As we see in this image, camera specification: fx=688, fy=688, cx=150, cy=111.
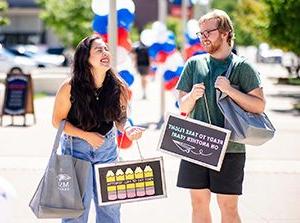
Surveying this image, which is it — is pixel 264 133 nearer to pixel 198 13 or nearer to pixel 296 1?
pixel 296 1

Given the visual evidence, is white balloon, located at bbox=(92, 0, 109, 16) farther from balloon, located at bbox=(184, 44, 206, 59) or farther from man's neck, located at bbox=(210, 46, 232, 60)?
man's neck, located at bbox=(210, 46, 232, 60)

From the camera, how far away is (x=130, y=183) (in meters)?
4.48

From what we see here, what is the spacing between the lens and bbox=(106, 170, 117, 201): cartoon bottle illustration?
4.43m

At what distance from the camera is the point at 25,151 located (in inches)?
409

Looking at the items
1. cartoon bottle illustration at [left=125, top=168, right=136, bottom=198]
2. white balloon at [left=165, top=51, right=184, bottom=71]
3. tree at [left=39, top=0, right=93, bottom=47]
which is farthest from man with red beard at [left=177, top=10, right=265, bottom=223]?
tree at [left=39, top=0, right=93, bottom=47]

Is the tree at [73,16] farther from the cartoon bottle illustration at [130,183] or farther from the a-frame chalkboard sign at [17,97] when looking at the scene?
the cartoon bottle illustration at [130,183]

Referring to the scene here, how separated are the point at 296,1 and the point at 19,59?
859 inches

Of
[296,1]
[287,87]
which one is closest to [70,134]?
[296,1]

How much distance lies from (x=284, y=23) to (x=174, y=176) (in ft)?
34.8

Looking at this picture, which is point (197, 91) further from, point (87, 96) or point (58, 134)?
point (58, 134)

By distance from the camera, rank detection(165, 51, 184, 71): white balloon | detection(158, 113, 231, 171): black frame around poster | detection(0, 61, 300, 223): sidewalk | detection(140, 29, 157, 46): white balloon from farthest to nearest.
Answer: detection(140, 29, 157, 46): white balloon < detection(165, 51, 184, 71): white balloon < detection(0, 61, 300, 223): sidewalk < detection(158, 113, 231, 171): black frame around poster

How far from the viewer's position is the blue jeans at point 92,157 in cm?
449

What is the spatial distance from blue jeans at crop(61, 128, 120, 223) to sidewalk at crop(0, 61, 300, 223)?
1.81 meters

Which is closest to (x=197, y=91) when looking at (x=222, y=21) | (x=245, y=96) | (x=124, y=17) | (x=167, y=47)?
(x=245, y=96)
